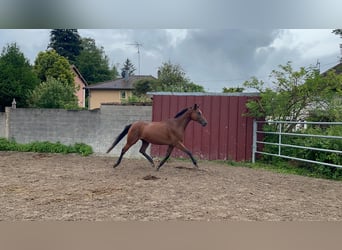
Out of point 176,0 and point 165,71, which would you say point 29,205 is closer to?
point 176,0

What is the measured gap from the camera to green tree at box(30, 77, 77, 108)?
10211mm

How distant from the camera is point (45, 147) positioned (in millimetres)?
8195

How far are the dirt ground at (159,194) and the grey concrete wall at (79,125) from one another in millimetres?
1731

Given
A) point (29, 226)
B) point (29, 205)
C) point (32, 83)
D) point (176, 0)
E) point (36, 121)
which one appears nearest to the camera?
point (176, 0)

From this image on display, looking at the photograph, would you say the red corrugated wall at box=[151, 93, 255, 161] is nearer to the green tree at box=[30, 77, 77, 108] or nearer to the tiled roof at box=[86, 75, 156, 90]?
the green tree at box=[30, 77, 77, 108]

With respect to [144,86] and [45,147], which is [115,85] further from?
[45,147]

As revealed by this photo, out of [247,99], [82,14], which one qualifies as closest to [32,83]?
[247,99]

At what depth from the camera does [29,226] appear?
2.56m

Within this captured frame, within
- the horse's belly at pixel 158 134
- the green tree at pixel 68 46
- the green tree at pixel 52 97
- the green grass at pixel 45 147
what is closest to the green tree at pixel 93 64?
the green tree at pixel 68 46

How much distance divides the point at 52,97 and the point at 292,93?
314 inches

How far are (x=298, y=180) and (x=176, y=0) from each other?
14.9ft

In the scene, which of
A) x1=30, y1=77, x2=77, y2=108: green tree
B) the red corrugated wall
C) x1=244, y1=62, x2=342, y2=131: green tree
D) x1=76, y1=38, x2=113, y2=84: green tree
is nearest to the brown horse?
the red corrugated wall

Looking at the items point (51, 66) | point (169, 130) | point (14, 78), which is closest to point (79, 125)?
Result: point (169, 130)

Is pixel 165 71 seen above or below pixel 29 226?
above
